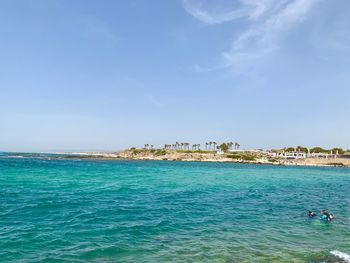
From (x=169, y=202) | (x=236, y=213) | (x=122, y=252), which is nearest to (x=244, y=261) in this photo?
(x=122, y=252)

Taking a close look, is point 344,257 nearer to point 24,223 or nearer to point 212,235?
point 212,235

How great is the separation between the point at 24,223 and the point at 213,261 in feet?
43.5

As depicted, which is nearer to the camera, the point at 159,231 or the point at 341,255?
the point at 341,255

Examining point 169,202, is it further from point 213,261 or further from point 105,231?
point 213,261

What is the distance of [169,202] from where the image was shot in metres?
30.9

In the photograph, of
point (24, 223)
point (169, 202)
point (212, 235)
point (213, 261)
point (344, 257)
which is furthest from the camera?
point (169, 202)

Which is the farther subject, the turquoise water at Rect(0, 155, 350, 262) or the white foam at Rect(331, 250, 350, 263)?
the white foam at Rect(331, 250, 350, 263)

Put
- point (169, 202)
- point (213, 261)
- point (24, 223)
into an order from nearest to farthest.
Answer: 1. point (213, 261)
2. point (24, 223)
3. point (169, 202)

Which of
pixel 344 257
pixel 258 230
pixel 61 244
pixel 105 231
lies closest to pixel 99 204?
pixel 105 231

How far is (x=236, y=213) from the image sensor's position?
2642 cm

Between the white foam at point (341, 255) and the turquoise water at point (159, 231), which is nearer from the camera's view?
the turquoise water at point (159, 231)

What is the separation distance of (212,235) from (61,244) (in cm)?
880

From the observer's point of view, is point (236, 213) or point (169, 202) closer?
point (236, 213)

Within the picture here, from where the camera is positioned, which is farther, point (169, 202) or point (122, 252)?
point (169, 202)
